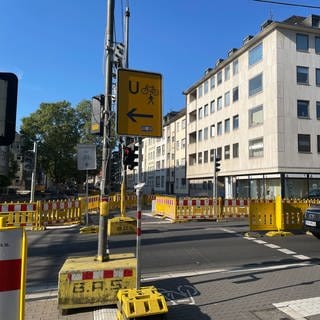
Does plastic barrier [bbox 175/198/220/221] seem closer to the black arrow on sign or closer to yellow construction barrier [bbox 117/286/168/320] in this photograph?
the black arrow on sign

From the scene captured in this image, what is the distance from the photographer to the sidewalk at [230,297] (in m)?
5.69

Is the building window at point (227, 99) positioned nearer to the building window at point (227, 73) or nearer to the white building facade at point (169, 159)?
the building window at point (227, 73)

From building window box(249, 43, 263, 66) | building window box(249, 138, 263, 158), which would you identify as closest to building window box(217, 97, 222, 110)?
building window box(249, 43, 263, 66)

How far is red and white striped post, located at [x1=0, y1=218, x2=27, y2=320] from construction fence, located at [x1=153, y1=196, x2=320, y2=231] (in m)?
12.4

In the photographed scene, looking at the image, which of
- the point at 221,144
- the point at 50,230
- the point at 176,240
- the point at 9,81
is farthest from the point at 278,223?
the point at 221,144

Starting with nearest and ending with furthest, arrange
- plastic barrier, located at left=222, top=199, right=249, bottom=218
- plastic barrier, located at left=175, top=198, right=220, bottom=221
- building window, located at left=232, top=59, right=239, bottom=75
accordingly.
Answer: plastic barrier, located at left=175, top=198, right=220, bottom=221 → plastic barrier, located at left=222, top=199, right=249, bottom=218 → building window, located at left=232, top=59, right=239, bottom=75

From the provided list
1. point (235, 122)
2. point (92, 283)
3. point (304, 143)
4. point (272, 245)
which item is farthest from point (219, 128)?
point (92, 283)

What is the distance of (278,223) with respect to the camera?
14867mm

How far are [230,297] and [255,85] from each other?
35.6 metres

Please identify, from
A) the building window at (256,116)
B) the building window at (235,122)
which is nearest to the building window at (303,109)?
the building window at (256,116)

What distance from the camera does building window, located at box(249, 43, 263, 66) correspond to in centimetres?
3919

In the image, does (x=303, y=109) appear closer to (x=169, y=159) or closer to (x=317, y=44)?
(x=317, y=44)

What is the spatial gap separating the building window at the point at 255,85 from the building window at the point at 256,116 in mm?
1704

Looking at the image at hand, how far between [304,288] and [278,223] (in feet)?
26.6
